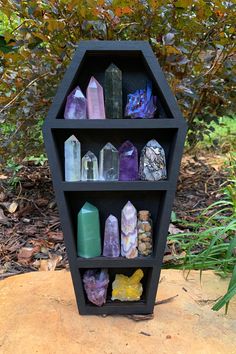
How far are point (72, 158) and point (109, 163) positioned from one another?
10 cm

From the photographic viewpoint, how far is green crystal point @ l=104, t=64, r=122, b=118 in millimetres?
906

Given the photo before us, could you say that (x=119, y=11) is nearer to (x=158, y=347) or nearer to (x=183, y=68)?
(x=183, y=68)

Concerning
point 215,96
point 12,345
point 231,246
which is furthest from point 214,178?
point 12,345

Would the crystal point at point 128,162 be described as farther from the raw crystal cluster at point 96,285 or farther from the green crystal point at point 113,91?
the raw crystal cluster at point 96,285

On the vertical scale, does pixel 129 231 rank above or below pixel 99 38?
below

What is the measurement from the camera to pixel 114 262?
3.30ft

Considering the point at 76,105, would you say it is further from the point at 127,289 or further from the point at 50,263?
the point at 50,263

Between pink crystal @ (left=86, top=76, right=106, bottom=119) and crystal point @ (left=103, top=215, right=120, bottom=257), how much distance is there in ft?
0.95

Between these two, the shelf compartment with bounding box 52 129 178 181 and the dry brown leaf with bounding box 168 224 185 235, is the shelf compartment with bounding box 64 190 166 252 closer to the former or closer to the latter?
the shelf compartment with bounding box 52 129 178 181

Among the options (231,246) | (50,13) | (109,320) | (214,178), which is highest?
(50,13)

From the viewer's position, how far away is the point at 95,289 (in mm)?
1043

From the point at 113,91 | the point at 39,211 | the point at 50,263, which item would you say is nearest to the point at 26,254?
the point at 50,263

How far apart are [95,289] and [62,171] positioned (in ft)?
1.20

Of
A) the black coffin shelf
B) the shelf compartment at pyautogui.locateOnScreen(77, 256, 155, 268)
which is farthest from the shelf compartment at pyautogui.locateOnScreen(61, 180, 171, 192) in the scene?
the shelf compartment at pyautogui.locateOnScreen(77, 256, 155, 268)
